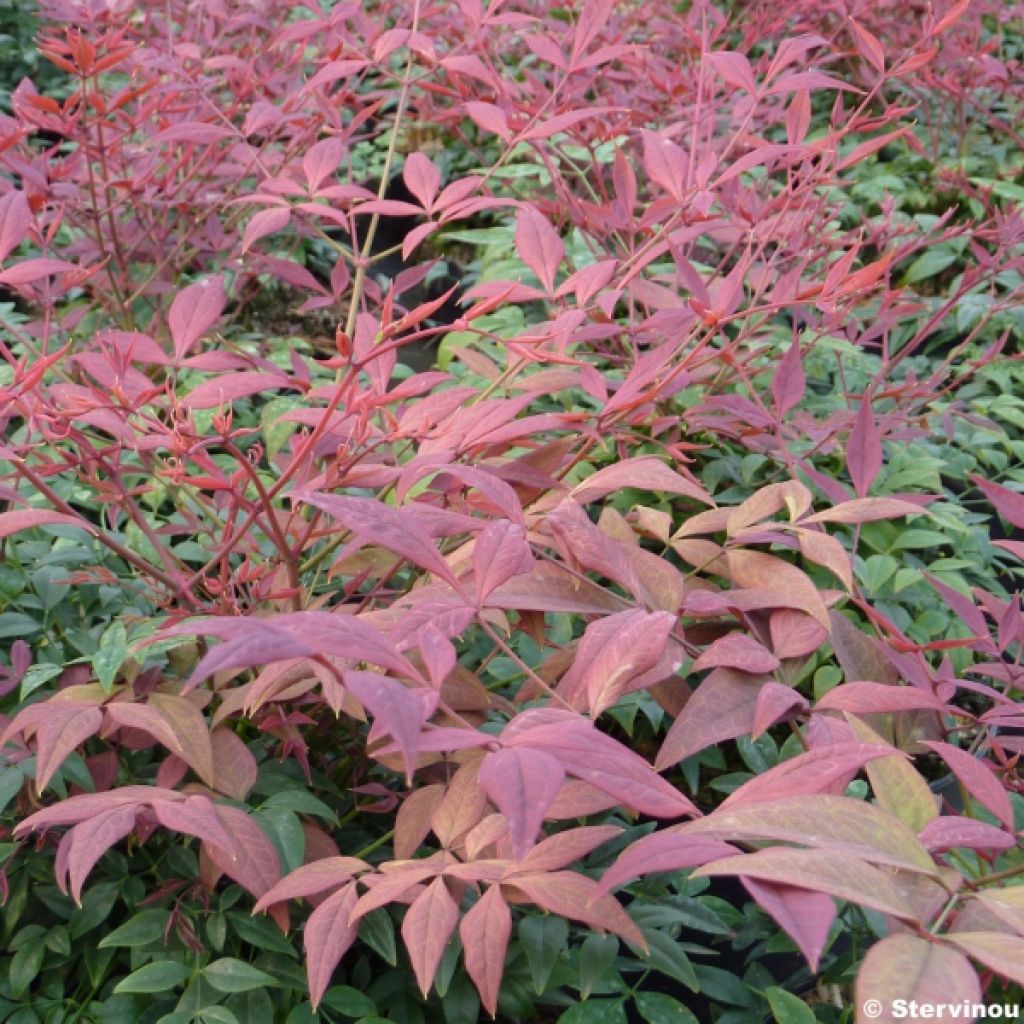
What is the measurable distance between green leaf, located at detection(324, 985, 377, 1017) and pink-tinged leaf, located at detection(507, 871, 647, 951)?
1.02 ft

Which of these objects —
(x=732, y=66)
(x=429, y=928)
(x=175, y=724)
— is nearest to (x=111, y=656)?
(x=175, y=724)

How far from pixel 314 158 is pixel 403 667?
94 cm

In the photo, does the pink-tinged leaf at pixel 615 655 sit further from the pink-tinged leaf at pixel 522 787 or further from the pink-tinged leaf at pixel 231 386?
the pink-tinged leaf at pixel 231 386

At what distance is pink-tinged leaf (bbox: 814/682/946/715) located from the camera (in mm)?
917

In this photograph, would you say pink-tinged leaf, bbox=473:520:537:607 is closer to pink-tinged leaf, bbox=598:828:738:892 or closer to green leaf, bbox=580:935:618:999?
pink-tinged leaf, bbox=598:828:738:892

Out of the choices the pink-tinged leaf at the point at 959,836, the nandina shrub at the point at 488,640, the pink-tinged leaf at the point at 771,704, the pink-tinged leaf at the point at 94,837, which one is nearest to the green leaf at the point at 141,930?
the nandina shrub at the point at 488,640

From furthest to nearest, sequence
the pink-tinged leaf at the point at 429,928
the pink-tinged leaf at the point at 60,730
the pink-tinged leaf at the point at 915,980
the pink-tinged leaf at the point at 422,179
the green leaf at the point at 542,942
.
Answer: the pink-tinged leaf at the point at 422,179
the green leaf at the point at 542,942
the pink-tinged leaf at the point at 60,730
the pink-tinged leaf at the point at 429,928
the pink-tinged leaf at the point at 915,980

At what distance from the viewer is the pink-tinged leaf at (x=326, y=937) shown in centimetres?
82

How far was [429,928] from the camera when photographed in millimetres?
795

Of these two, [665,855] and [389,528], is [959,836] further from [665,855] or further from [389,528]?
[389,528]

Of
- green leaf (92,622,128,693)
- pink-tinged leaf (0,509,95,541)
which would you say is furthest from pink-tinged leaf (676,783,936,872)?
pink-tinged leaf (0,509,95,541)

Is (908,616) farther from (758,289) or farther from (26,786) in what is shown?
(26,786)

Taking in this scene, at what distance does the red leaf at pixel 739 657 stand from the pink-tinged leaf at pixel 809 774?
0.21 meters

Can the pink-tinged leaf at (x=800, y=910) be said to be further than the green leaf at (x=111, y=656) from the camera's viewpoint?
No
